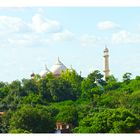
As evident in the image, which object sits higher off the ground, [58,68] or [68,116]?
[58,68]

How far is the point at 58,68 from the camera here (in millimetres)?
10250

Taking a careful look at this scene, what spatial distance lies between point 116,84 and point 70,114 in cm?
309

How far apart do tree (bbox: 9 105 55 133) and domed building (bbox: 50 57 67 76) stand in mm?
4832

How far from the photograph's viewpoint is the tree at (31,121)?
492 cm

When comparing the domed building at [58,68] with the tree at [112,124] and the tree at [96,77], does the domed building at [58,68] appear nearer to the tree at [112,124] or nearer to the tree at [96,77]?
the tree at [96,77]

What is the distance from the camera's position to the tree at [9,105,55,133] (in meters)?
4.92

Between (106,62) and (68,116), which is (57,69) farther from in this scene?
(68,116)

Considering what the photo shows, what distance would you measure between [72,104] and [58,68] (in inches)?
104

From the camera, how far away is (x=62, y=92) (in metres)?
8.44

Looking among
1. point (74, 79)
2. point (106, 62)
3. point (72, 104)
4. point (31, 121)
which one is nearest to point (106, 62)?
point (106, 62)
